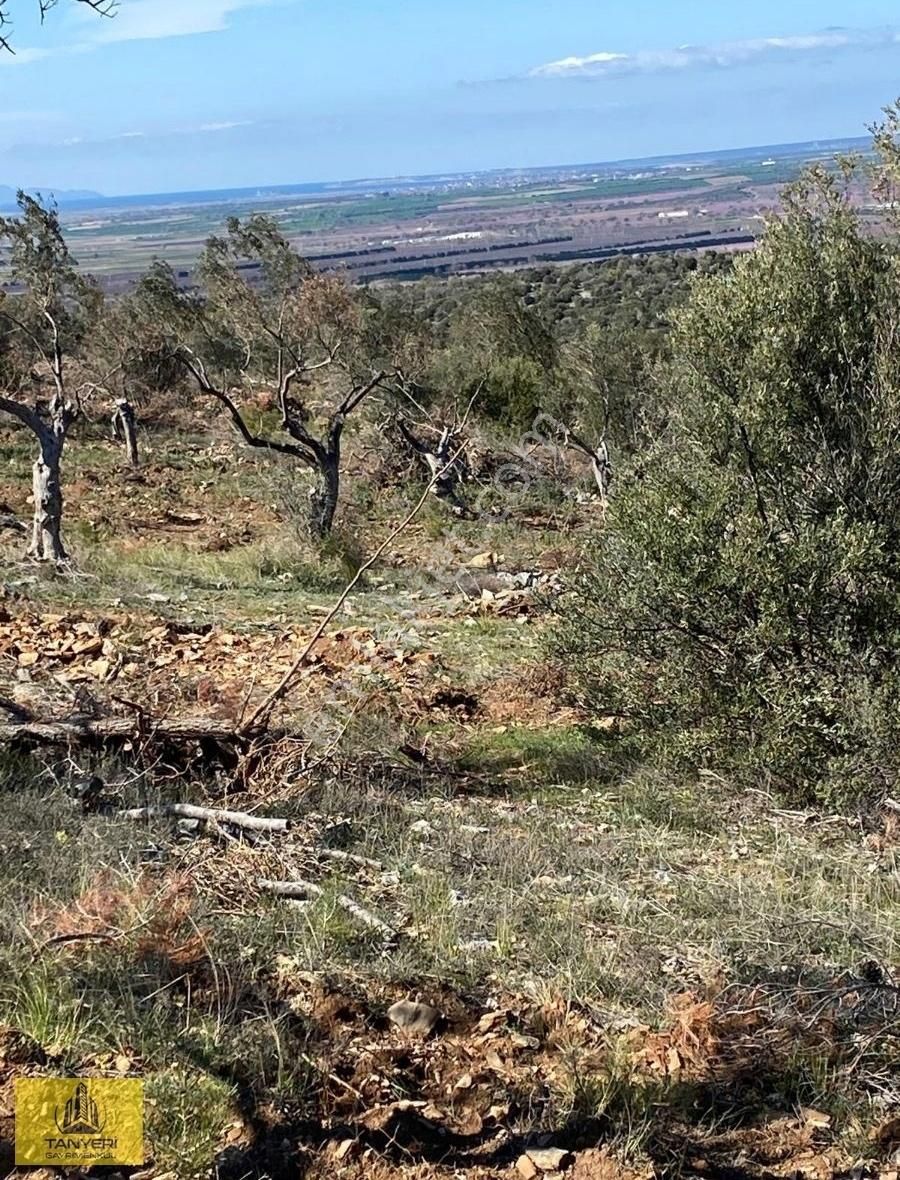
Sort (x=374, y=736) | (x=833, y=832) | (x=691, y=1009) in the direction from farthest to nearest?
(x=374, y=736)
(x=833, y=832)
(x=691, y=1009)

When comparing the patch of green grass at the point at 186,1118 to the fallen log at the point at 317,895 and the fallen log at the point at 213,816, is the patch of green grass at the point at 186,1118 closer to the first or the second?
the fallen log at the point at 317,895

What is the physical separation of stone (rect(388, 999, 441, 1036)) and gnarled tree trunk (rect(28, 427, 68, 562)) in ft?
28.4

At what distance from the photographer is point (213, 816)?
15.0ft

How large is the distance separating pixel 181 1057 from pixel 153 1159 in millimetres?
331

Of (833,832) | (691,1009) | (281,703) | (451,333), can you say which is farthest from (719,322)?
(451,333)

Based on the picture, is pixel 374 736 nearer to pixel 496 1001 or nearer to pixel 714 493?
pixel 714 493

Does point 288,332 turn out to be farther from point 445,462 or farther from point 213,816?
point 213,816

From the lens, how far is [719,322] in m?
6.18

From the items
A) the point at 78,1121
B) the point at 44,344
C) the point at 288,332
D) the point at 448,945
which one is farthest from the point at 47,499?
the point at 44,344

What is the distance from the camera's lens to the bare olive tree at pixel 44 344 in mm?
10734

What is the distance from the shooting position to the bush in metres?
5.77

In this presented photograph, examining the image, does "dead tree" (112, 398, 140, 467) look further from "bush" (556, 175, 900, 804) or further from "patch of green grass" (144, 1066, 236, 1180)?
"patch of green grass" (144, 1066, 236, 1180)

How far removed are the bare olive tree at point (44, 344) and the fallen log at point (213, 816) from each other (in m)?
6.10

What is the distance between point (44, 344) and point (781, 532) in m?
20.5
